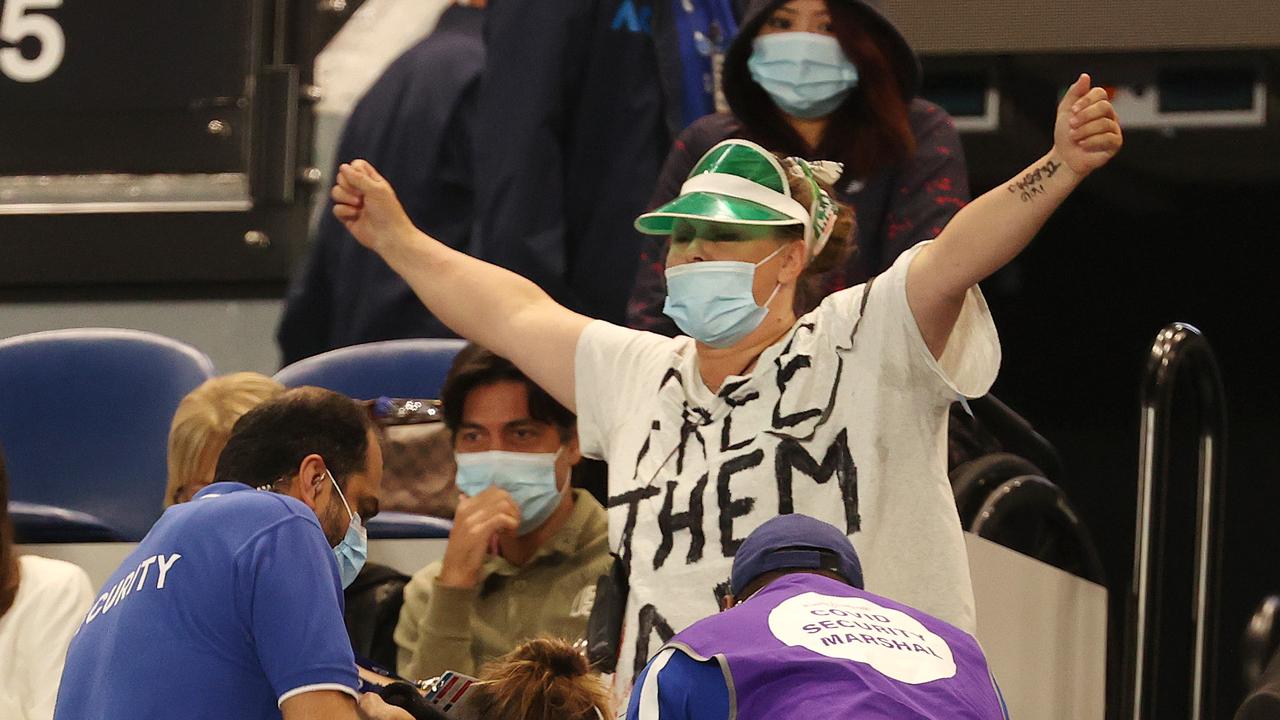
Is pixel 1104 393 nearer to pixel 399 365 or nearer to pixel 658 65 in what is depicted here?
pixel 658 65

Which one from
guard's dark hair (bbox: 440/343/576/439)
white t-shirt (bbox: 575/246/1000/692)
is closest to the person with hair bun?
white t-shirt (bbox: 575/246/1000/692)

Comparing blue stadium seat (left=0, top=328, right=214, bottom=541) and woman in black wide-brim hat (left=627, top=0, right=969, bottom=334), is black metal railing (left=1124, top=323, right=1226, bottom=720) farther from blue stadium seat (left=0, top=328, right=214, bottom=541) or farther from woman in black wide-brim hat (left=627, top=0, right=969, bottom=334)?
blue stadium seat (left=0, top=328, right=214, bottom=541)

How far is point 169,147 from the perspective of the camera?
5391 millimetres

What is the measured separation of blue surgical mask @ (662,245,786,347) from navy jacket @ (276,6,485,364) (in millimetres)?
1684

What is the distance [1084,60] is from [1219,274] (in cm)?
117

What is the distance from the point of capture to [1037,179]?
272cm

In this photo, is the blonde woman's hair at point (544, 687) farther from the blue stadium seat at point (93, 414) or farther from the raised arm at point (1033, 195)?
the blue stadium seat at point (93, 414)

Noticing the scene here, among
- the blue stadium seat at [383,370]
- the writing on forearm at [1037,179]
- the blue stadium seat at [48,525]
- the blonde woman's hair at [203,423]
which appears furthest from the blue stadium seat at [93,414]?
the writing on forearm at [1037,179]

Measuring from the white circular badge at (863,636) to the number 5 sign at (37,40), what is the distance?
144 inches

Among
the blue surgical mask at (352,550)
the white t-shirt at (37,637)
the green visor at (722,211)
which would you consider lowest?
the white t-shirt at (37,637)

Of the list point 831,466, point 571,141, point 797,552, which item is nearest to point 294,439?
point 797,552

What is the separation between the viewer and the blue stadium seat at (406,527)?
3.72 m

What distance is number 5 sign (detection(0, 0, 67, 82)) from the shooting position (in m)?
5.41

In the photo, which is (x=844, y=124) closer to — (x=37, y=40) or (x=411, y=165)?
(x=411, y=165)
